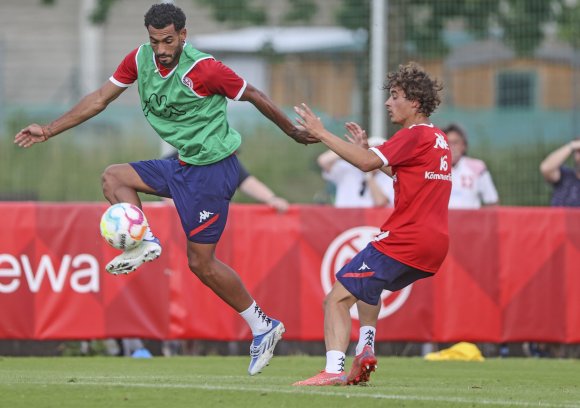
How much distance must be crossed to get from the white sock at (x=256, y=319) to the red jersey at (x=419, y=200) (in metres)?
1.44

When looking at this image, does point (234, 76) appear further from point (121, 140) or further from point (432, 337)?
point (121, 140)

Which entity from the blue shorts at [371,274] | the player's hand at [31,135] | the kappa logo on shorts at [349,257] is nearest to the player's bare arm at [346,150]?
the blue shorts at [371,274]

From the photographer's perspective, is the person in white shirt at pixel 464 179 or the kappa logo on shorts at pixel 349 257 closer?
the kappa logo on shorts at pixel 349 257

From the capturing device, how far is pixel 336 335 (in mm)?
8656

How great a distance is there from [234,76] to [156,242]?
4.32 ft

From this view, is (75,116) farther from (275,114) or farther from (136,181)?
(275,114)

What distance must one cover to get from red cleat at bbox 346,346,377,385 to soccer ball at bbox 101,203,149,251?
69.2 inches

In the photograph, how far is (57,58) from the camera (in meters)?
24.1

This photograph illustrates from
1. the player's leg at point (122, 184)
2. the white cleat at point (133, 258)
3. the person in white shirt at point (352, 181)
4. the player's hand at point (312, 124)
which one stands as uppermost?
the player's hand at point (312, 124)

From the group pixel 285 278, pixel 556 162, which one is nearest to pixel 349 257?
pixel 285 278

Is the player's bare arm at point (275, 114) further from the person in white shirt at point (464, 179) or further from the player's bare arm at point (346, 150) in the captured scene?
the person in white shirt at point (464, 179)

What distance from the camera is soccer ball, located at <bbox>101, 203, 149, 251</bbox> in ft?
29.0

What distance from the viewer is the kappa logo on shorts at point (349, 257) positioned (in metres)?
12.7

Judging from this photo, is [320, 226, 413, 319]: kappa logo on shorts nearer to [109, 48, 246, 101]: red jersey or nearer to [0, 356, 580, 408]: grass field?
[0, 356, 580, 408]: grass field
